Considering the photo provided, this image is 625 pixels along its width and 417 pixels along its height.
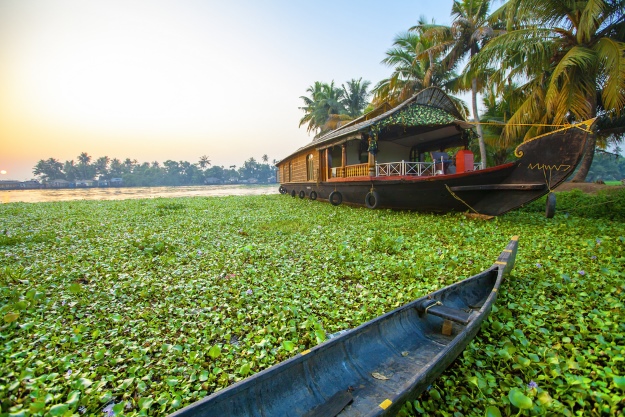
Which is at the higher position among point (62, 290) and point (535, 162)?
point (535, 162)

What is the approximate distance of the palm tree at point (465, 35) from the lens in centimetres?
1535

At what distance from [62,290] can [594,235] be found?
30.5 ft

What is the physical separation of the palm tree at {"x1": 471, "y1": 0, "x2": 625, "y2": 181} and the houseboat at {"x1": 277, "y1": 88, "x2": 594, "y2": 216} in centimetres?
264

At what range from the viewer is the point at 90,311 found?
3.10 m

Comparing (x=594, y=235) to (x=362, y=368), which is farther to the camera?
(x=594, y=235)

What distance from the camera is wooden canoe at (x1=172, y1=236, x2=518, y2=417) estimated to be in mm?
1402

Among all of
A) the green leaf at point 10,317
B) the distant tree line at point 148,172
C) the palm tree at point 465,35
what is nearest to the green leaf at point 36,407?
the green leaf at point 10,317

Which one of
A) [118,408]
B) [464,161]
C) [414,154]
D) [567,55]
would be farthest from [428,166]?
[118,408]

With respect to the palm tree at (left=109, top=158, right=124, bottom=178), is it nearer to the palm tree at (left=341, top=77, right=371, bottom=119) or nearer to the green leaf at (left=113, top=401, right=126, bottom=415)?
the palm tree at (left=341, top=77, right=371, bottom=119)

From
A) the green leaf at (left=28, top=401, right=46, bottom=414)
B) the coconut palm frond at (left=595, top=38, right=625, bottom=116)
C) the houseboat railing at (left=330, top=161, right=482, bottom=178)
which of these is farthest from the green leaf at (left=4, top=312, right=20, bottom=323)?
the coconut palm frond at (left=595, top=38, right=625, bottom=116)

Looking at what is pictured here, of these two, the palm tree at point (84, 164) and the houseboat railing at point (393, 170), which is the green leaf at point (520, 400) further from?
the palm tree at point (84, 164)

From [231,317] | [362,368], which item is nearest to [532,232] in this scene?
[362,368]

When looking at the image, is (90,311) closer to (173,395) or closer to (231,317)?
(231,317)

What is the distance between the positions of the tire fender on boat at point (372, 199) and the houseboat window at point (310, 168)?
20.2 ft
